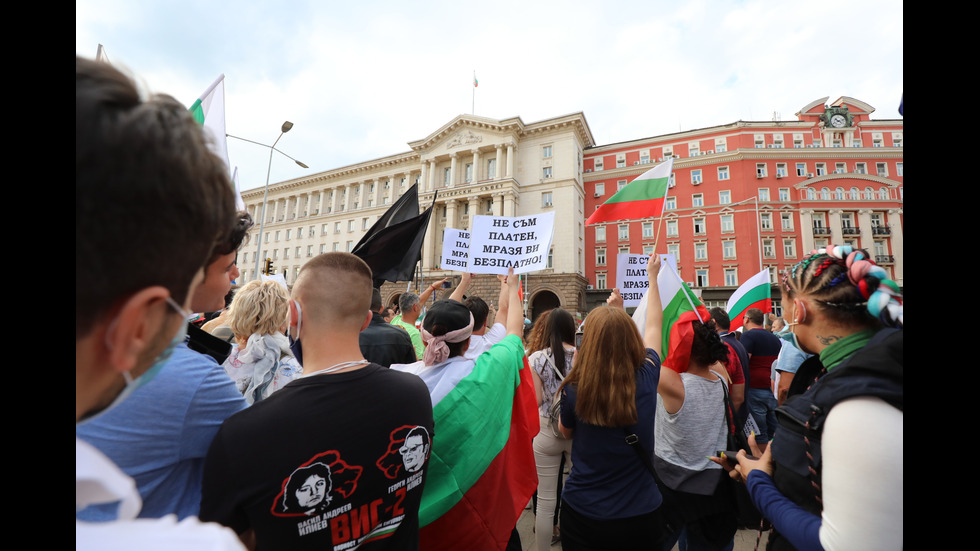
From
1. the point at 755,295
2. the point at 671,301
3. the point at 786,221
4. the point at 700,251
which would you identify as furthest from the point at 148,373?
the point at 786,221

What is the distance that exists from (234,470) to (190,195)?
103 centimetres

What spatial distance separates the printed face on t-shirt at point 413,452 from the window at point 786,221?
125 ft

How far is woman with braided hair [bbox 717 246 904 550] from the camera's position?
120cm

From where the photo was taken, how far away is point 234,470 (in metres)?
1.24

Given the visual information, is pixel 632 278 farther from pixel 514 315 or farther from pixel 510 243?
pixel 514 315

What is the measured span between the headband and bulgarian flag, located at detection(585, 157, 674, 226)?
3769mm

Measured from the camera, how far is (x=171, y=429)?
1267 millimetres

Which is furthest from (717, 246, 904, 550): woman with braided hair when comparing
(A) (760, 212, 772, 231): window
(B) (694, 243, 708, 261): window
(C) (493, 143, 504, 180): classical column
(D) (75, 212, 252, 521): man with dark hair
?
(A) (760, 212, 772, 231): window

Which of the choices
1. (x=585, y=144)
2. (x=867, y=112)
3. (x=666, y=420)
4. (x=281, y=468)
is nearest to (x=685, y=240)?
(x=585, y=144)

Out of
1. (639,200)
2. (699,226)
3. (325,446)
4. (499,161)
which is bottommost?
(325,446)

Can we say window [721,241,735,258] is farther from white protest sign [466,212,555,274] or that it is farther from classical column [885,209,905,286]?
white protest sign [466,212,555,274]

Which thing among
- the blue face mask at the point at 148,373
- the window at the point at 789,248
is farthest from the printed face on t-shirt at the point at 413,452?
the window at the point at 789,248

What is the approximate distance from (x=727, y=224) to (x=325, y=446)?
37.0 m
